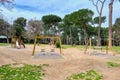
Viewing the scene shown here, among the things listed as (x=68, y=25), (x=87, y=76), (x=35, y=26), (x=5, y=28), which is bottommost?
(x=87, y=76)

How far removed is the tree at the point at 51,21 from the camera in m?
75.2

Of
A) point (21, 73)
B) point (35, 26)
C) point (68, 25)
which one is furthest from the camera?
point (35, 26)

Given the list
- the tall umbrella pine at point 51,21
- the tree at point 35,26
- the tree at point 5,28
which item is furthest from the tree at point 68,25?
the tree at point 5,28

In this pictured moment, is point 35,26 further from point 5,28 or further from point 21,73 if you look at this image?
point 21,73

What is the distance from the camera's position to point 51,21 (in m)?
75.9

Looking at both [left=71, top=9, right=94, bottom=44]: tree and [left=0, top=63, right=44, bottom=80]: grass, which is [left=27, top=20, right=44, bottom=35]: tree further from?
[left=0, top=63, right=44, bottom=80]: grass

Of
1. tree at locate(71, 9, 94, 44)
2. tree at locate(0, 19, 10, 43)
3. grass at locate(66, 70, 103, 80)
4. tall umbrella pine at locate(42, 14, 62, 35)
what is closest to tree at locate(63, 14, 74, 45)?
tree at locate(71, 9, 94, 44)

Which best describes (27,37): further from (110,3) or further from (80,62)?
(80,62)

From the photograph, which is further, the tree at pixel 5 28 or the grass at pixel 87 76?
the tree at pixel 5 28

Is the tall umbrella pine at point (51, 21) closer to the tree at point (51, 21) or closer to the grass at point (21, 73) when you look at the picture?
the tree at point (51, 21)

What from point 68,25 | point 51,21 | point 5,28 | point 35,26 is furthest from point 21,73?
point 51,21

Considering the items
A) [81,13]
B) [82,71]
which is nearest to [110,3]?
[81,13]

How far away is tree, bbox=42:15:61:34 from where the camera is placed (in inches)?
2960

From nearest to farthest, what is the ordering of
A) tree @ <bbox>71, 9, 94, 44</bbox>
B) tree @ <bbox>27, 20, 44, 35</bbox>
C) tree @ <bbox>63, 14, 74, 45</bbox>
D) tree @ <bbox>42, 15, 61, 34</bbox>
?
tree @ <bbox>71, 9, 94, 44</bbox>, tree @ <bbox>63, 14, 74, 45</bbox>, tree @ <bbox>27, 20, 44, 35</bbox>, tree @ <bbox>42, 15, 61, 34</bbox>
